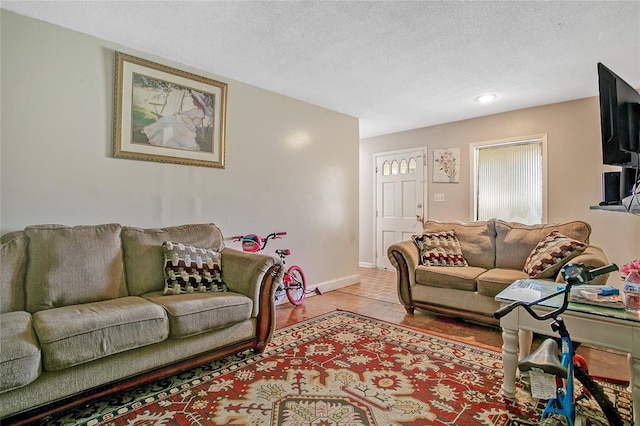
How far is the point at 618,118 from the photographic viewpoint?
1778mm

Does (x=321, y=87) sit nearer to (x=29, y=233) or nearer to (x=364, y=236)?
(x=29, y=233)

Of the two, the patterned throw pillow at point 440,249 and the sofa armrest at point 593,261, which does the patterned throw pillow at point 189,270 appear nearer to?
the patterned throw pillow at point 440,249

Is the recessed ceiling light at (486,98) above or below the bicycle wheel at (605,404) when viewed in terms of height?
above

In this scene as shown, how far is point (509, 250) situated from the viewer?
3408 mm

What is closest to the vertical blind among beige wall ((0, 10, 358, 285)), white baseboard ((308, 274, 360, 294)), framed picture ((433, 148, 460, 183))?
framed picture ((433, 148, 460, 183))

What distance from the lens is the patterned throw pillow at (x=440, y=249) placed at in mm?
3471

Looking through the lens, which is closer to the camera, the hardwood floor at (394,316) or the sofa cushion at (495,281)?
the hardwood floor at (394,316)

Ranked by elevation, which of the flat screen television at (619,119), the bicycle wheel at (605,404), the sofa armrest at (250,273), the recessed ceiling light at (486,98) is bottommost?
the bicycle wheel at (605,404)

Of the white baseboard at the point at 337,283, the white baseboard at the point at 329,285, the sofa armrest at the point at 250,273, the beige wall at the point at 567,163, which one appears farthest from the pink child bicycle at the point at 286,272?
the beige wall at the point at 567,163

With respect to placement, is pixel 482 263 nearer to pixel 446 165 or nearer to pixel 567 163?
pixel 567 163

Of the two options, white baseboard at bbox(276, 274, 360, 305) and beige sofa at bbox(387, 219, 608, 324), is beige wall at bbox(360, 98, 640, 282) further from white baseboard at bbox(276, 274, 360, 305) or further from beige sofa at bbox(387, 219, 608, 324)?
white baseboard at bbox(276, 274, 360, 305)

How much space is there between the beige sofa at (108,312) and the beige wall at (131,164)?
0.93 feet

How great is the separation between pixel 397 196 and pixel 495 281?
9.80ft

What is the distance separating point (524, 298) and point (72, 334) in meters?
2.34
